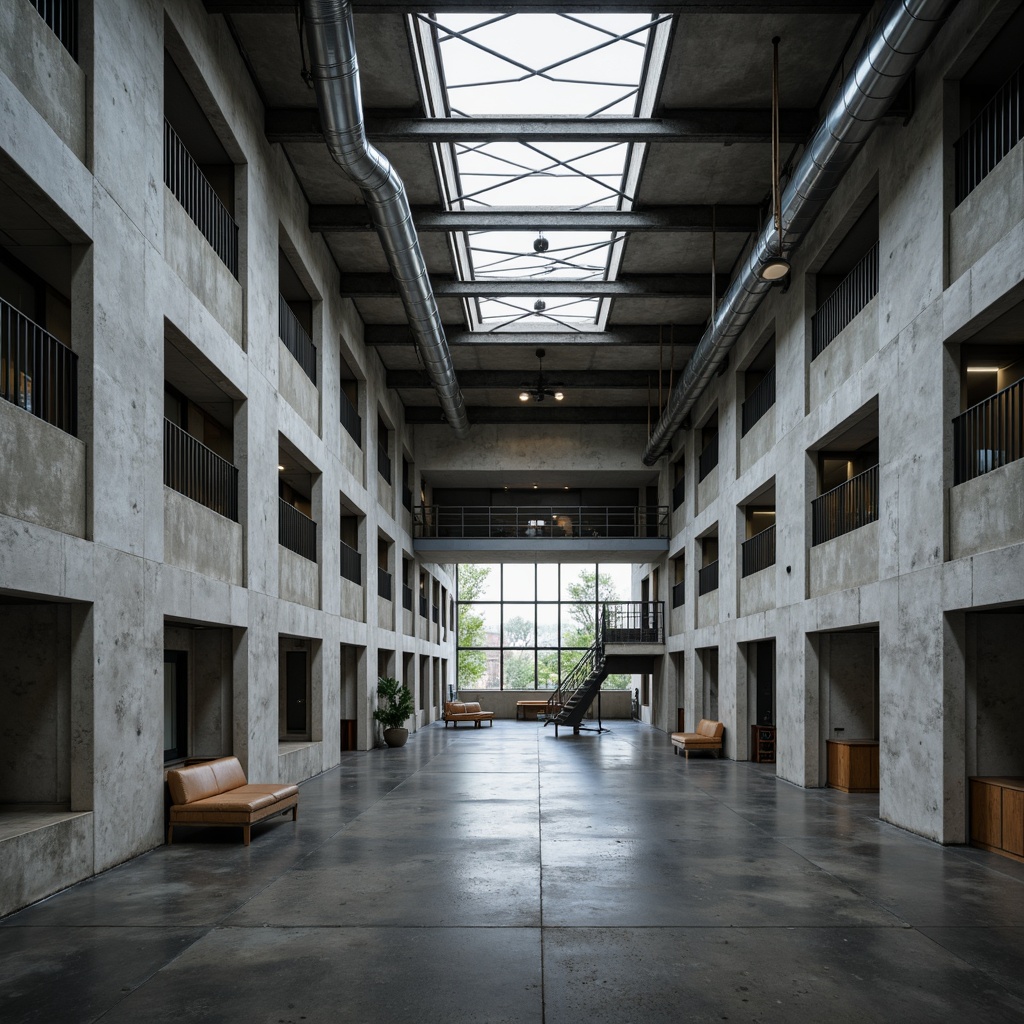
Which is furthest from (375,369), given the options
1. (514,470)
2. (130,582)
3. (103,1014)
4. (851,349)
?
(103,1014)

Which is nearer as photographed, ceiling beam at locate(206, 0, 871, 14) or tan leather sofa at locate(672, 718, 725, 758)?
ceiling beam at locate(206, 0, 871, 14)

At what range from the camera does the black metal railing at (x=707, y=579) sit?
25.4 metres

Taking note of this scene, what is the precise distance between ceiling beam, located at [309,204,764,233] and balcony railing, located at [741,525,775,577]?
6155mm

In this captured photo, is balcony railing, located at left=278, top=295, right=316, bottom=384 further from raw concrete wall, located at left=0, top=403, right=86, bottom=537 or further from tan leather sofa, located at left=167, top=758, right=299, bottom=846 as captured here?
raw concrete wall, located at left=0, top=403, right=86, bottom=537

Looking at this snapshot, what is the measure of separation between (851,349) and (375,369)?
1440cm

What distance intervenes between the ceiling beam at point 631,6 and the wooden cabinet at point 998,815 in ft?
30.4

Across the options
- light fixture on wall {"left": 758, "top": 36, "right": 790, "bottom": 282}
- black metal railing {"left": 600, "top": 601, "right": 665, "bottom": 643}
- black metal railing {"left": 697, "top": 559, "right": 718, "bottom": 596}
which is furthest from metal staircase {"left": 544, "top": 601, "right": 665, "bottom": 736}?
light fixture on wall {"left": 758, "top": 36, "right": 790, "bottom": 282}

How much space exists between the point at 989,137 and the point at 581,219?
8.07 m

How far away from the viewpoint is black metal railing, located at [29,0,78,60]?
8.88 meters

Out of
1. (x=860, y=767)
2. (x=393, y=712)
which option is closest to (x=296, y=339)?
(x=393, y=712)

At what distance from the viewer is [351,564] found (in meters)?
23.1

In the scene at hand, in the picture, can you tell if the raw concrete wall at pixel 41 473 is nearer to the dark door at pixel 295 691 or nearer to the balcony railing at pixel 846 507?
the balcony railing at pixel 846 507

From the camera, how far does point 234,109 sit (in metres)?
13.3

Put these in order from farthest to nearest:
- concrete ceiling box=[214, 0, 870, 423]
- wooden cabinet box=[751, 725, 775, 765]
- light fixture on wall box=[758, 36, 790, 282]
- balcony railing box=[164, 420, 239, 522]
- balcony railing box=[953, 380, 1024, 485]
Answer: wooden cabinet box=[751, 725, 775, 765], concrete ceiling box=[214, 0, 870, 423], balcony railing box=[164, 420, 239, 522], light fixture on wall box=[758, 36, 790, 282], balcony railing box=[953, 380, 1024, 485]
